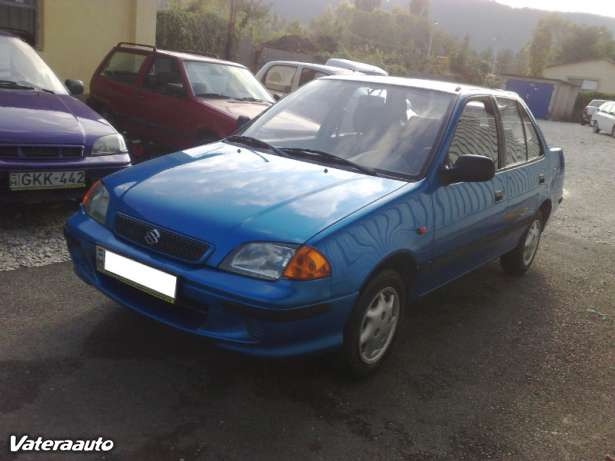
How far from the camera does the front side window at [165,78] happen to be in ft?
25.6

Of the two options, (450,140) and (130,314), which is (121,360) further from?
(450,140)

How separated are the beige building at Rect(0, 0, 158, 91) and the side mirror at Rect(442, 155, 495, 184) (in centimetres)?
920

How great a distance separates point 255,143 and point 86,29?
8663 mm

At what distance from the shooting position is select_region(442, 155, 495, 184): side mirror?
11.6 ft

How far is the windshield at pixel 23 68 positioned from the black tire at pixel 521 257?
4.61 m

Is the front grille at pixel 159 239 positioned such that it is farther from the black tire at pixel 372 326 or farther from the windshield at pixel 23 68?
the windshield at pixel 23 68

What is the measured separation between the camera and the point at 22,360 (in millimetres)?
3035

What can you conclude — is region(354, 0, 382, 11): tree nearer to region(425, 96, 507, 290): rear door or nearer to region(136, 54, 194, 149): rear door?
region(136, 54, 194, 149): rear door

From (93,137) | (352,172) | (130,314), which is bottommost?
(130,314)

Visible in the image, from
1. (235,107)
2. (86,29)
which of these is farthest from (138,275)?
(86,29)

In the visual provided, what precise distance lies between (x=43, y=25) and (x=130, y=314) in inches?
339

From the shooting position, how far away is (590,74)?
54.5m

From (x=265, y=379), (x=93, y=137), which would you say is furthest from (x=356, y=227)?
(x=93, y=137)

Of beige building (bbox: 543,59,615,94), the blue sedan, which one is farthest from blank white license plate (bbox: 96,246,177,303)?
beige building (bbox: 543,59,615,94)
